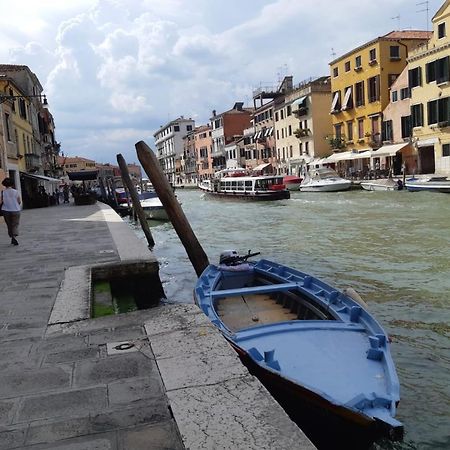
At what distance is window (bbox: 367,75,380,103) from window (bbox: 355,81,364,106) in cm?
93

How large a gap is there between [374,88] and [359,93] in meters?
2.07

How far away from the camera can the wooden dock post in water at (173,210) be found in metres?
9.03

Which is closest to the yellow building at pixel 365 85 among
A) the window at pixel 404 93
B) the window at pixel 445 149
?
the window at pixel 404 93

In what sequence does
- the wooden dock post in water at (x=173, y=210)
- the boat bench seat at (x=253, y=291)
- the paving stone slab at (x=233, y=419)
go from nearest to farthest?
the paving stone slab at (x=233, y=419) → the boat bench seat at (x=253, y=291) → the wooden dock post in water at (x=173, y=210)

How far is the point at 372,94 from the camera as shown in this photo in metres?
40.3

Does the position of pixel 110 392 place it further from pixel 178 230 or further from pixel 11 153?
pixel 11 153

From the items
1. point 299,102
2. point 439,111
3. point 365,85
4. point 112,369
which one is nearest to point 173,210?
point 112,369

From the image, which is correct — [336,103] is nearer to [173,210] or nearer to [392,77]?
[392,77]

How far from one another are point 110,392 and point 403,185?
3142 cm

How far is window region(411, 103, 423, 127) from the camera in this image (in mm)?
33688

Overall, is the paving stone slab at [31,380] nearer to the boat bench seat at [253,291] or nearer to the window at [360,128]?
the boat bench seat at [253,291]

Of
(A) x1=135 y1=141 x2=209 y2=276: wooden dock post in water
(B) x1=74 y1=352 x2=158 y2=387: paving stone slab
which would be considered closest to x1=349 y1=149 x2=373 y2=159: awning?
(A) x1=135 y1=141 x2=209 y2=276: wooden dock post in water

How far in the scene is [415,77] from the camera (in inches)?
1342

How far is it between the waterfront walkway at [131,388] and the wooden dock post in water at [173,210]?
411 centimetres
